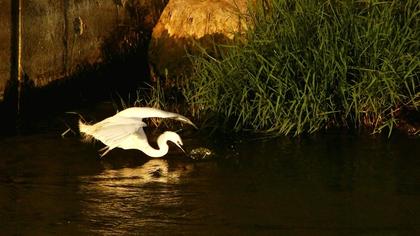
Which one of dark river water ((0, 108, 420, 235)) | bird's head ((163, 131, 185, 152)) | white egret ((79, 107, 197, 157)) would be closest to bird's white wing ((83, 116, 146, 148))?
white egret ((79, 107, 197, 157))

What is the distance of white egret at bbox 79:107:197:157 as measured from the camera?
8.54 metres

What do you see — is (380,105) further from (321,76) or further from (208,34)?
(208,34)

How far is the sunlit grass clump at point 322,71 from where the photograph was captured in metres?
8.99

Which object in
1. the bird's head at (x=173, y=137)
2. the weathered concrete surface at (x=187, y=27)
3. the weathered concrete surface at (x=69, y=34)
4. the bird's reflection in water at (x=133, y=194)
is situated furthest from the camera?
the weathered concrete surface at (x=187, y=27)

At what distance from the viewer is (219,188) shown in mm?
7652

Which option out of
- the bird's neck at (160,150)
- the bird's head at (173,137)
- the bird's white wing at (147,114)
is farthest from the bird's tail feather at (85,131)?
the bird's head at (173,137)

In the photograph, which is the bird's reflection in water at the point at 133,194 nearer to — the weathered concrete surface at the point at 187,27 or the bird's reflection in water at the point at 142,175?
the bird's reflection in water at the point at 142,175

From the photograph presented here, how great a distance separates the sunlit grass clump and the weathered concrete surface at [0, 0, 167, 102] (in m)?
1.55

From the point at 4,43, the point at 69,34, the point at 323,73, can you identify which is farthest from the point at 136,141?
the point at 69,34

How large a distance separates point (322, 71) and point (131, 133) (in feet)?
5.41

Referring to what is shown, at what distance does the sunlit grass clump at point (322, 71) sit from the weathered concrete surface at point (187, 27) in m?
0.87

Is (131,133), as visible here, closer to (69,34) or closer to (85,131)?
(85,131)

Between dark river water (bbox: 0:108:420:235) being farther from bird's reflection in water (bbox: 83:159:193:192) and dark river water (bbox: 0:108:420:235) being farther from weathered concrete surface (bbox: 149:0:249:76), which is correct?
weathered concrete surface (bbox: 149:0:249:76)

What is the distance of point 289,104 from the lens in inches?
358
